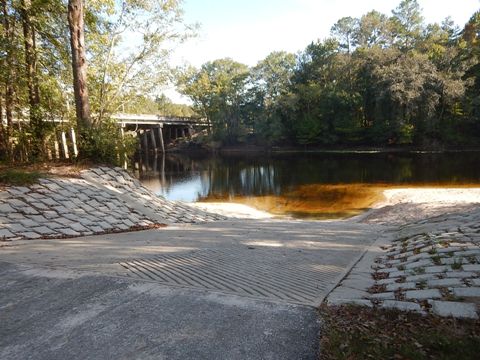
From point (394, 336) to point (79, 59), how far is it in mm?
11611

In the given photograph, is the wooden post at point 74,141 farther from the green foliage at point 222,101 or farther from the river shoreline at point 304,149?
the green foliage at point 222,101

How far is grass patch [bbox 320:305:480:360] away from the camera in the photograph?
2.28 meters

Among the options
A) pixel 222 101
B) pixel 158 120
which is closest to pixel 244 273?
pixel 158 120

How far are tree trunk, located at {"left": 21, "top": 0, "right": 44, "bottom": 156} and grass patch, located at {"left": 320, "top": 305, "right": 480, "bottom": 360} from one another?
1158cm

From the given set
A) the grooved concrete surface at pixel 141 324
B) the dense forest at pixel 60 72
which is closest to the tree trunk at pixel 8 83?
the dense forest at pixel 60 72

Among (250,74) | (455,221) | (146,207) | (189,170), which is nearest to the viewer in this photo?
(455,221)

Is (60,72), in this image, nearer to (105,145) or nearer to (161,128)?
(105,145)

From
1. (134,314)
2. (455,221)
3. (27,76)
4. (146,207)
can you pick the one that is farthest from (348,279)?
(27,76)

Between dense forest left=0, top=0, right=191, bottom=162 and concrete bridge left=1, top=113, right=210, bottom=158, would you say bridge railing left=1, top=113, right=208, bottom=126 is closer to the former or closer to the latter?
concrete bridge left=1, top=113, right=210, bottom=158

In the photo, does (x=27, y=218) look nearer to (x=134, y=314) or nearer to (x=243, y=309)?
(x=134, y=314)

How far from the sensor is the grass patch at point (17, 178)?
25.8 ft

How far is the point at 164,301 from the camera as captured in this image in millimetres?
3242

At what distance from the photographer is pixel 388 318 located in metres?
2.83

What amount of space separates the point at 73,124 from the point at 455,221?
11761 millimetres
